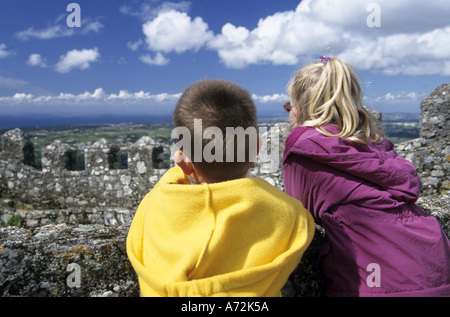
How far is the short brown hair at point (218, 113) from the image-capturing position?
1504mm

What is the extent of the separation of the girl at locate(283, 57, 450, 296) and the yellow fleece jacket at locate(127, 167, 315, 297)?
0.52 metres

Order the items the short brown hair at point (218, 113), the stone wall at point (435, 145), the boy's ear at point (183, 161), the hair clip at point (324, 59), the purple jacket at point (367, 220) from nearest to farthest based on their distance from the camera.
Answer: the short brown hair at point (218, 113), the boy's ear at point (183, 161), the purple jacket at point (367, 220), the hair clip at point (324, 59), the stone wall at point (435, 145)

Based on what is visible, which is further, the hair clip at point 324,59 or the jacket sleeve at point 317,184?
the hair clip at point 324,59

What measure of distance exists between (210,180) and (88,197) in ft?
20.9

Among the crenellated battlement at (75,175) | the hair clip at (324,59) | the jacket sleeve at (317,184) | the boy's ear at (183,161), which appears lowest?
the crenellated battlement at (75,175)

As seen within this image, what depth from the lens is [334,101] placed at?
6.98 ft

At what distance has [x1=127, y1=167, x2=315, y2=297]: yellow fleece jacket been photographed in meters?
1.36

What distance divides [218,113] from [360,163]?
93 centimetres

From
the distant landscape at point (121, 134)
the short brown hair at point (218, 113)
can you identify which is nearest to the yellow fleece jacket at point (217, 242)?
the short brown hair at point (218, 113)

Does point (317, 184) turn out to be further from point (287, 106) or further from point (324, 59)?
point (324, 59)

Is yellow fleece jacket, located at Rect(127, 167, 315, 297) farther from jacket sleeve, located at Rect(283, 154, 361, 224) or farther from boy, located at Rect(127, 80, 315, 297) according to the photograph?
jacket sleeve, located at Rect(283, 154, 361, 224)

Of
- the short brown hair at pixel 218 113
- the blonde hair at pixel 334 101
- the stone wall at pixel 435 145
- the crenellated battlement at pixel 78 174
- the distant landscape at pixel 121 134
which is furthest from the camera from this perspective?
the distant landscape at pixel 121 134

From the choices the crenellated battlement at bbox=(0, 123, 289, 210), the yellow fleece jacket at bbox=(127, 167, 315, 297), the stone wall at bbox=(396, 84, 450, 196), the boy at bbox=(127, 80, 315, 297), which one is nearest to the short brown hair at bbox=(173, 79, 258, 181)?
the boy at bbox=(127, 80, 315, 297)

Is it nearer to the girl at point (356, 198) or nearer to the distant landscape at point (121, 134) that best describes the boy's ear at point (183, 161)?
the distant landscape at point (121, 134)
